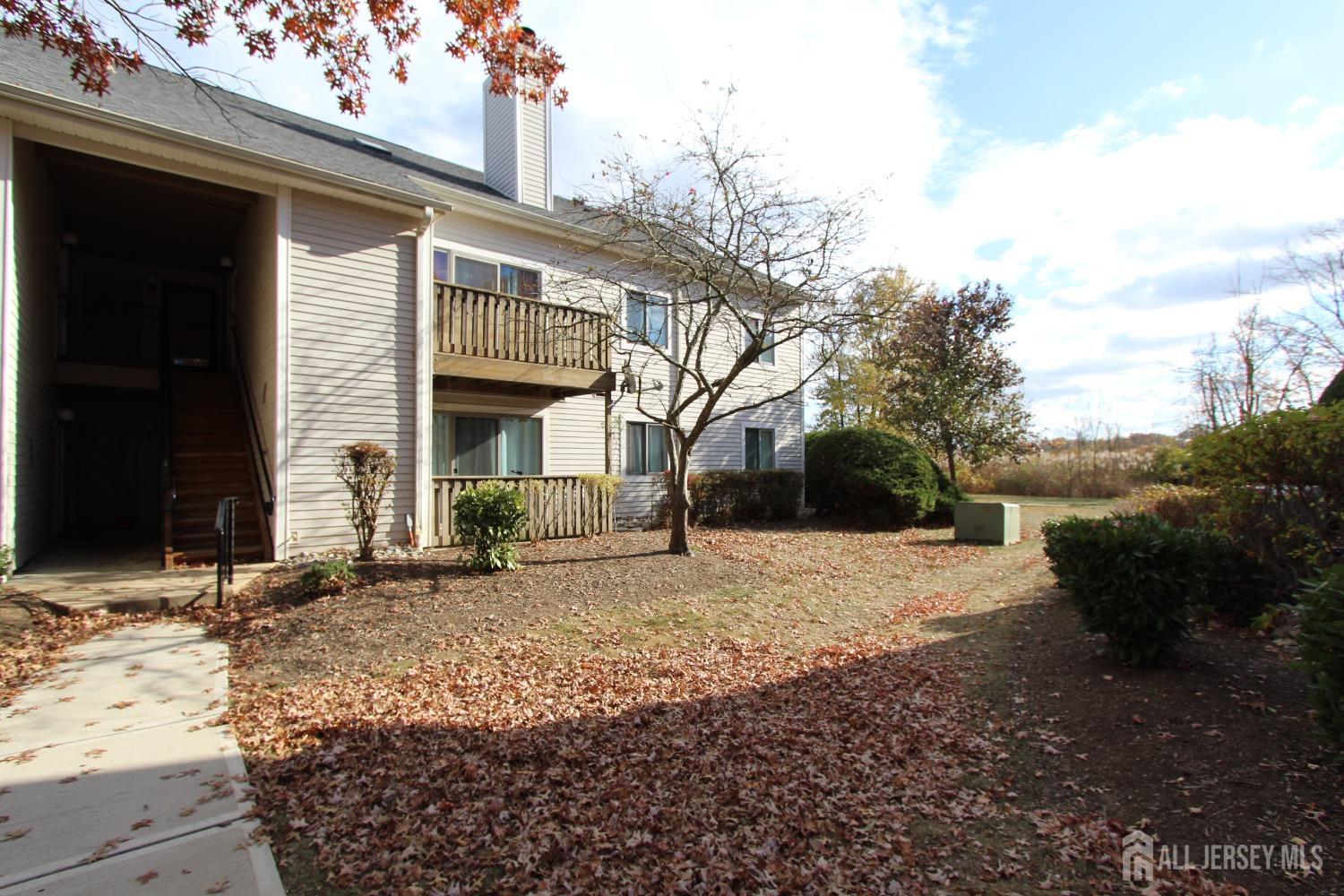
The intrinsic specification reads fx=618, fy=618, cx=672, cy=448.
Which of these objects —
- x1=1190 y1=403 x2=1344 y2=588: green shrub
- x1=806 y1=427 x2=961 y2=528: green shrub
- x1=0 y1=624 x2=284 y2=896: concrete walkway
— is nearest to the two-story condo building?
x1=0 y1=624 x2=284 y2=896: concrete walkway

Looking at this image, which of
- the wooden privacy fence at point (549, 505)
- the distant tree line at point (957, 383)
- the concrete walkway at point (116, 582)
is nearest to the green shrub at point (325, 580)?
the concrete walkway at point (116, 582)

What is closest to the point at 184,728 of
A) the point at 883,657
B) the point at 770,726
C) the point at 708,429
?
the point at 770,726

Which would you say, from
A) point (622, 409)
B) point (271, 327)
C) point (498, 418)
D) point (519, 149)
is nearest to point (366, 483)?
point (271, 327)

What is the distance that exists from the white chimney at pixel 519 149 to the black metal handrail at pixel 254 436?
6.39 metres

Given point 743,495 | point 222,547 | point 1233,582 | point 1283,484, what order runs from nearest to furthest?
point 1283,484, point 1233,582, point 222,547, point 743,495

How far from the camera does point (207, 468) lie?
10078 mm

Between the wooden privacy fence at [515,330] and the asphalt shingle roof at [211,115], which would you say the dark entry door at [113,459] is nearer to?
the asphalt shingle roof at [211,115]

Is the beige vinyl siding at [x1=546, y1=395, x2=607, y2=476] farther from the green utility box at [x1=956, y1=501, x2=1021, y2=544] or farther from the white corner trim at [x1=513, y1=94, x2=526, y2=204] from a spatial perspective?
the green utility box at [x1=956, y1=501, x2=1021, y2=544]

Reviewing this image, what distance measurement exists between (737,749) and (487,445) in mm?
9341

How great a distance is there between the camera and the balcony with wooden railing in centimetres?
1047

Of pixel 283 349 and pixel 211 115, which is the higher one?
pixel 211 115

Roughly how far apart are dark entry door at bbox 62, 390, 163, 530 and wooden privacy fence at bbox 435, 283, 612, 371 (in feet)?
22.4

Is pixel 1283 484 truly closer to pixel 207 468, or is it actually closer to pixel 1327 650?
pixel 1327 650

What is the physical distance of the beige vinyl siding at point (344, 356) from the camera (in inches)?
358
